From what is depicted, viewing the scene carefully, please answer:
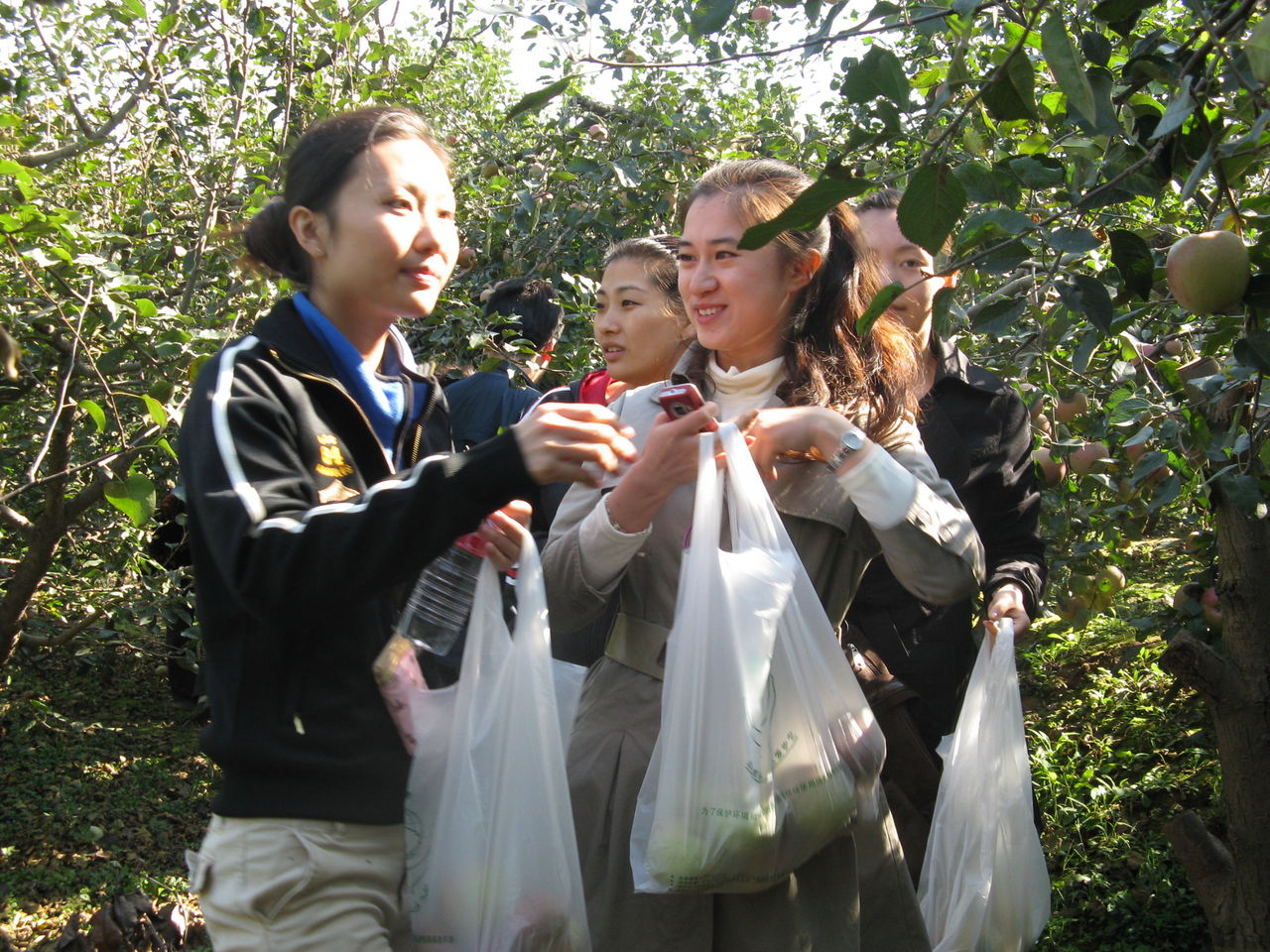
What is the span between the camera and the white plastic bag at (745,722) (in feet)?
4.99

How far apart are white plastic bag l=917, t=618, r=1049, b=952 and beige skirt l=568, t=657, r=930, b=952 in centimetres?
35

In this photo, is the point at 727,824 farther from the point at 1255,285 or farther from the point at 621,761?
the point at 1255,285

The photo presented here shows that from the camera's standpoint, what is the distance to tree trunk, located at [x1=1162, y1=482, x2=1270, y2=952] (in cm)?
263

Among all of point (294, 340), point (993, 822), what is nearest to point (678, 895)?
point (993, 822)

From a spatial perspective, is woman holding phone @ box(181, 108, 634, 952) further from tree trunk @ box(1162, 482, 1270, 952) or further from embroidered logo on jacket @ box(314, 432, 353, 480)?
tree trunk @ box(1162, 482, 1270, 952)

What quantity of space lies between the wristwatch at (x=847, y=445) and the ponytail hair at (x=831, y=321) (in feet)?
0.44

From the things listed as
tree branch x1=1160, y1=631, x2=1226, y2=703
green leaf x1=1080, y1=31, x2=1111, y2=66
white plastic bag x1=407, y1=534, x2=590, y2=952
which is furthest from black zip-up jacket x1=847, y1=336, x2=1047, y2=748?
white plastic bag x1=407, y1=534, x2=590, y2=952

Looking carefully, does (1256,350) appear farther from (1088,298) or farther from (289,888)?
(289,888)

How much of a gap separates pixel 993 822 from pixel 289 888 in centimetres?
125

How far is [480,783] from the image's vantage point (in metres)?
1.49

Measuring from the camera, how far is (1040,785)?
4.32 meters

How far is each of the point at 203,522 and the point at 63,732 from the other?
426cm

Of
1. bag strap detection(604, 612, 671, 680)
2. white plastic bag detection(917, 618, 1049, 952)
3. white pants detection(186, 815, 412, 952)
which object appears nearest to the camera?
white pants detection(186, 815, 412, 952)

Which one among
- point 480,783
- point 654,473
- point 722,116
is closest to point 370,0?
point 722,116
